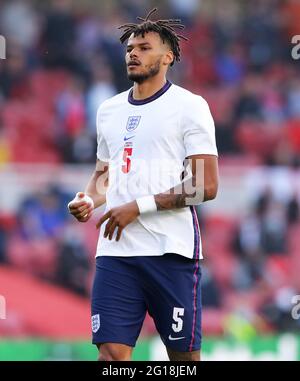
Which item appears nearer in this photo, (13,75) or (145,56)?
(145,56)

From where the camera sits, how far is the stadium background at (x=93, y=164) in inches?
474

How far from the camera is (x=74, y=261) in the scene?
41.0 ft

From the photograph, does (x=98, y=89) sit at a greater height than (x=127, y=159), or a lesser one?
greater

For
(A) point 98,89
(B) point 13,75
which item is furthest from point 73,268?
(B) point 13,75

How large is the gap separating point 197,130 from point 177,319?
1058 mm

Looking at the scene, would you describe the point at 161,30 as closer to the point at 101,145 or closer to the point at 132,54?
the point at 132,54

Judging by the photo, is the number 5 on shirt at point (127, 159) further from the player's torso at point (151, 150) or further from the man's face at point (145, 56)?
the man's face at point (145, 56)

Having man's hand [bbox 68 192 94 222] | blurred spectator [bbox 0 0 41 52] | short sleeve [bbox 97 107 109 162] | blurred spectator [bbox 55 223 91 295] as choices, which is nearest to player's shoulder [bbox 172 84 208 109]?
short sleeve [bbox 97 107 109 162]

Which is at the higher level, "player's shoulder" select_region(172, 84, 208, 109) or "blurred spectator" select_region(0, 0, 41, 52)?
"blurred spectator" select_region(0, 0, 41, 52)

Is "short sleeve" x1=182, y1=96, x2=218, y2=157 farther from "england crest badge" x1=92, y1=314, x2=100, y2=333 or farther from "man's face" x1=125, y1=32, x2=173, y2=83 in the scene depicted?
"england crest badge" x1=92, y1=314, x2=100, y2=333

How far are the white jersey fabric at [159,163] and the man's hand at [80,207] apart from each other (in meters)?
0.18

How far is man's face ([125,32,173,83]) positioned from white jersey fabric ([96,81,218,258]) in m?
0.16

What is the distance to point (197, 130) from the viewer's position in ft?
19.8

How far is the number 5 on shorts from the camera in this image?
6.14m
